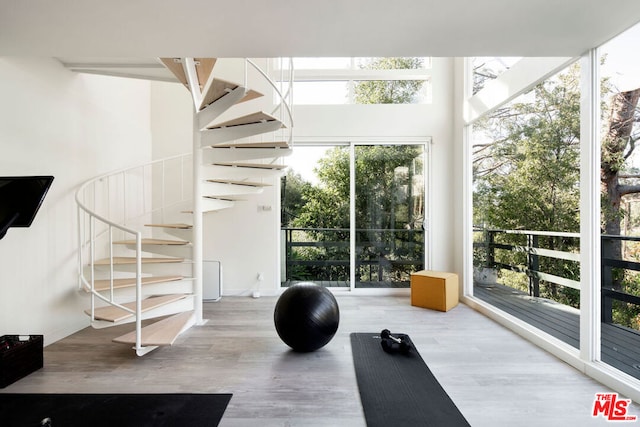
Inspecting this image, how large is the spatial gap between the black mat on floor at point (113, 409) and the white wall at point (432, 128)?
12.3 ft

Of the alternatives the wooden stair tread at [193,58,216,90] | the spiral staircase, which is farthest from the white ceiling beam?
the wooden stair tread at [193,58,216,90]

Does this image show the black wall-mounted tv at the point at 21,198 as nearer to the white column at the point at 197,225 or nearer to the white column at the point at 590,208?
the white column at the point at 197,225

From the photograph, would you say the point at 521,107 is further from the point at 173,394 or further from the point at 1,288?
the point at 1,288

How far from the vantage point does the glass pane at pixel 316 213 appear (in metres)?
4.98

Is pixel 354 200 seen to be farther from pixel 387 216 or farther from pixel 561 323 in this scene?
pixel 561 323

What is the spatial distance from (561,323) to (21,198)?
4345 millimetres

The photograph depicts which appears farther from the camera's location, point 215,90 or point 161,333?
point 215,90

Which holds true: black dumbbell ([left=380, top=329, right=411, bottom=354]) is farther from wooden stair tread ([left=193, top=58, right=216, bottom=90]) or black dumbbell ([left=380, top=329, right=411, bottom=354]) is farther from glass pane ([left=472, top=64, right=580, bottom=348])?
wooden stair tread ([left=193, top=58, right=216, bottom=90])

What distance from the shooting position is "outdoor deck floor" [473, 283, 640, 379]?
7.58 feet

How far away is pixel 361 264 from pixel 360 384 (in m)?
2.74

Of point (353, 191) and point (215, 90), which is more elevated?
point (215, 90)

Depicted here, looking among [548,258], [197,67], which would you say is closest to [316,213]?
[197,67]

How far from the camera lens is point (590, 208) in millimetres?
2465

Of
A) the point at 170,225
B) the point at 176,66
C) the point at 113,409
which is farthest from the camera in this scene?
the point at 170,225
